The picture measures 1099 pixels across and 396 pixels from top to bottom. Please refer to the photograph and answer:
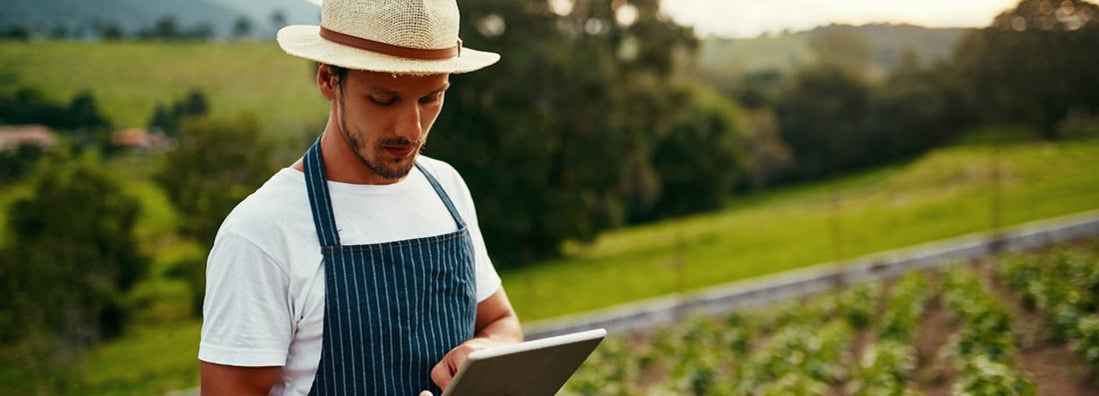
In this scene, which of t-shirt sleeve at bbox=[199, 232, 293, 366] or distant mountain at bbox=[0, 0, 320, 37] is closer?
t-shirt sleeve at bbox=[199, 232, 293, 366]

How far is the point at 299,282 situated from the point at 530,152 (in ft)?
60.6

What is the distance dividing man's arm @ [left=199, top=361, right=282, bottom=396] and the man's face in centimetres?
48

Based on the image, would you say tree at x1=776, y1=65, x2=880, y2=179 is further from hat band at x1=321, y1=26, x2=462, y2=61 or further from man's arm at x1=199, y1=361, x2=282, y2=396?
man's arm at x1=199, y1=361, x2=282, y2=396

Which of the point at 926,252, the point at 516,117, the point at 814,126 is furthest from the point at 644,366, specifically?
the point at 814,126

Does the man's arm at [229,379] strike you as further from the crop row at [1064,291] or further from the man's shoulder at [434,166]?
the crop row at [1064,291]

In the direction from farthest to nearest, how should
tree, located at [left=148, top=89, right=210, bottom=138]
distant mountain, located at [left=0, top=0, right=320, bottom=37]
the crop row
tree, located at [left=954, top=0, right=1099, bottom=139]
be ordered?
tree, located at [left=148, top=89, right=210, bottom=138]
tree, located at [left=954, top=0, right=1099, bottom=139]
distant mountain, located at [left=0, top=0, right=320, bottom=37]
the crop row

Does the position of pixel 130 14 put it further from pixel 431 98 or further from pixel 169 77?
pixel 431 98

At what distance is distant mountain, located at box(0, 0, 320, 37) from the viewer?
14.6 m

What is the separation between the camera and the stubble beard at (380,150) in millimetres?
1852

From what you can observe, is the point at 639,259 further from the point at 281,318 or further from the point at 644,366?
the point at 281,318

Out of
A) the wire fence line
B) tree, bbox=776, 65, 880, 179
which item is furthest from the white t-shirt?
tree, bbox=776, 65, 880, 179

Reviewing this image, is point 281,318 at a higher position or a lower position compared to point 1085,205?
higher

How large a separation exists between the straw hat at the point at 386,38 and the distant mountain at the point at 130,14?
357 inches

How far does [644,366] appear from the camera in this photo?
8477 millimetres
